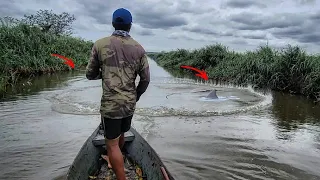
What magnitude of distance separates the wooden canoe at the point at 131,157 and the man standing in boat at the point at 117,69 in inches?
24.8

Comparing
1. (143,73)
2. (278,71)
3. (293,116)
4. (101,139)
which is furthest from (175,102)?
(143,73)

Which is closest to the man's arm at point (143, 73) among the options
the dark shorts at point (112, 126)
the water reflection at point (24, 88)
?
the dark shorts at point (112, 126)

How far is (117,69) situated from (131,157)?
1748 millimetres

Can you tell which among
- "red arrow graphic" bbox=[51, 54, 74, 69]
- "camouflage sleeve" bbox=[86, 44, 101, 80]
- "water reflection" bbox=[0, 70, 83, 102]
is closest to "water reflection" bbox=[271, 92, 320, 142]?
"camouflage sleeve" bbox=[86, 44, 101, 80]

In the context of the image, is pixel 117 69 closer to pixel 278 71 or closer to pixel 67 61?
pixel 278 71

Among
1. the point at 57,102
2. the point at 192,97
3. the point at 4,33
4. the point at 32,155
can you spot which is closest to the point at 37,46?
the point at 4,33

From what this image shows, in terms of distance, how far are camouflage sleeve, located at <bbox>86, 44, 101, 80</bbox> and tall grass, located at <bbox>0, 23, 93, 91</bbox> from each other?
10245mm

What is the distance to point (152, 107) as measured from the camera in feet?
36.1

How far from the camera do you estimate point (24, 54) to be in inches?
693

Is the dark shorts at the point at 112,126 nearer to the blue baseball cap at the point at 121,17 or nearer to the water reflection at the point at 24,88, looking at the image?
the blue baseball cap at the point at 121,17

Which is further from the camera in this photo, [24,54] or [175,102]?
[24,54]

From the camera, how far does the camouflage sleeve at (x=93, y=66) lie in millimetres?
3655

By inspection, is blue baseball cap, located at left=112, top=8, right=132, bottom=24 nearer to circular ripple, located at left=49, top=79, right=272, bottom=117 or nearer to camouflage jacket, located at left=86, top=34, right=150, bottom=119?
camouflage jacket, located at left=86, top=34, right=150, bottom=119

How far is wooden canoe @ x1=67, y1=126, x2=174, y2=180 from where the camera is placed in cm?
388
